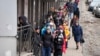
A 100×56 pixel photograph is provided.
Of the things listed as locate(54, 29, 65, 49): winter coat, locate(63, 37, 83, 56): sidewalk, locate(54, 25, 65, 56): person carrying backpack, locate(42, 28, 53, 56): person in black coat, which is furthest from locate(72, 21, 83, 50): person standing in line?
locate(42, 28, 53, 56): person in black coat

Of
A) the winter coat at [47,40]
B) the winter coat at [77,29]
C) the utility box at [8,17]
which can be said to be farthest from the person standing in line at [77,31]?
the utility box at [8,17]

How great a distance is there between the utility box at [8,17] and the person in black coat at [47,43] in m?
2.71

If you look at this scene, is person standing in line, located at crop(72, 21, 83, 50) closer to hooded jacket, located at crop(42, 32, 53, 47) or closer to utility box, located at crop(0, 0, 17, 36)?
hooded jacket, located at crop(42, 32, 53, 47)

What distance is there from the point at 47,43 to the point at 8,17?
3266 mm

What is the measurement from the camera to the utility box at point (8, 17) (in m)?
12.3

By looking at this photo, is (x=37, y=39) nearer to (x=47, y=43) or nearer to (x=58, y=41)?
(x=47, y=43)

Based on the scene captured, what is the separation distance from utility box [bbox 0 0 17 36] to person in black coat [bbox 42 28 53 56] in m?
2.71

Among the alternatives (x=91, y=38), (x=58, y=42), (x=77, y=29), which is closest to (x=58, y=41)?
(x=58, y=42)

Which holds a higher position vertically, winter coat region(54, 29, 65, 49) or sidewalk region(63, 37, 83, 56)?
winter coat region(54, 29, 65, 49)

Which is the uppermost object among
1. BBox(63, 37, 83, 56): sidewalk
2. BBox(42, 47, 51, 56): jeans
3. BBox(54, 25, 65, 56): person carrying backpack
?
BBox(54, 25, 65, 56): person carrying backpack

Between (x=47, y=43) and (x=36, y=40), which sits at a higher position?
(x=36, y=40)

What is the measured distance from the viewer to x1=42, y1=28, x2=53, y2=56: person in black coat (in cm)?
1507

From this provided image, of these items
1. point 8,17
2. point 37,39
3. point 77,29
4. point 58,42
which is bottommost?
point 58,42

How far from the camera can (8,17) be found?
40.7ft
